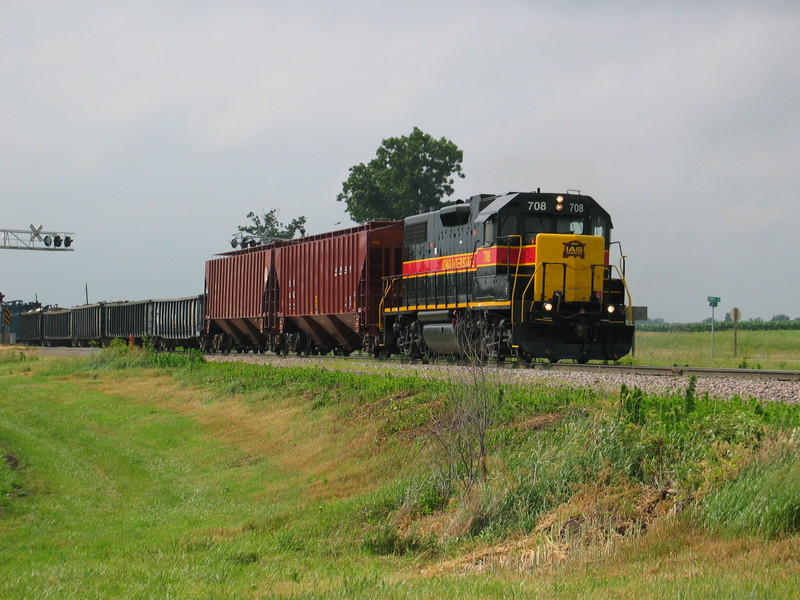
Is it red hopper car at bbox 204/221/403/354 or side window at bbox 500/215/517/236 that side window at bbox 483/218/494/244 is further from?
red hopper car at bbox 204/221/403/354

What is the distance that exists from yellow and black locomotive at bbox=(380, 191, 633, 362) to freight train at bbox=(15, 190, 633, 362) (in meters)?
0.03

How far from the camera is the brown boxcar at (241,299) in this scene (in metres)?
35.6

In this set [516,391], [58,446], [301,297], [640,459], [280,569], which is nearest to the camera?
[280,569]

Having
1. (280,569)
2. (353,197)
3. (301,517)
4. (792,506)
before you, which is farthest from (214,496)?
(353,197)

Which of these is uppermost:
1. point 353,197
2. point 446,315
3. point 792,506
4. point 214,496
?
point 353,197

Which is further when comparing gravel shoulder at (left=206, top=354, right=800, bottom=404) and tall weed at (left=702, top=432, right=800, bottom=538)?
gravel shoulder at (left=206, top=354, right=800, bottom=404)

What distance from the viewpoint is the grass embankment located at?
26.7ft

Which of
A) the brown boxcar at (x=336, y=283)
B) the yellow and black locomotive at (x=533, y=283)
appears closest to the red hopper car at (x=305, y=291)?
the brown boxcar at (x=336, y=283)

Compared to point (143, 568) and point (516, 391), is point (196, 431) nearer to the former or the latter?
point (516, 391)

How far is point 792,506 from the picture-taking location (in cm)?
816

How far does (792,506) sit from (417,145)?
5914 cm

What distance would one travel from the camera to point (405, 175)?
216 ft

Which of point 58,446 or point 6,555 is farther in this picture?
point 58,446

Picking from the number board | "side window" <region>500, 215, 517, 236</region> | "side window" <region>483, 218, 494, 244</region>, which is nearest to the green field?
the number board
